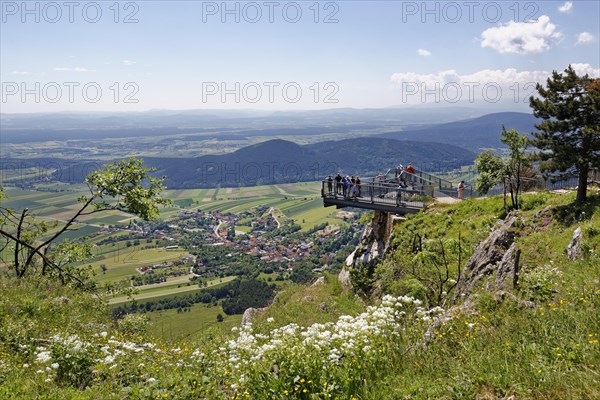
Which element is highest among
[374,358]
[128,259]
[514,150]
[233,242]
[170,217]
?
[514,150]

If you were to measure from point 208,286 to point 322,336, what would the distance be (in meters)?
72.5

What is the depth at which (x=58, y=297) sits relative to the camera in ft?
35.5

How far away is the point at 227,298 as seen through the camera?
64312 millimetres

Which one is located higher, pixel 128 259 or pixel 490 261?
pixel 490 261

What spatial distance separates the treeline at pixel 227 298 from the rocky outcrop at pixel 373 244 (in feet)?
114

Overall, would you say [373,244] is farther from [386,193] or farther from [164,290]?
[164,290]

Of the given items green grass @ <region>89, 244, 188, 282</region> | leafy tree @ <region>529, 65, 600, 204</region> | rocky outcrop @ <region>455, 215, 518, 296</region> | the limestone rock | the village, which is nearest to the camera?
rocky outcrop @ <region>455, 215, 518, 296</region>

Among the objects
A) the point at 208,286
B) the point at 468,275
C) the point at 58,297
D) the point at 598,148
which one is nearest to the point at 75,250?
the point at 58,297

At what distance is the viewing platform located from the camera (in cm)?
2170

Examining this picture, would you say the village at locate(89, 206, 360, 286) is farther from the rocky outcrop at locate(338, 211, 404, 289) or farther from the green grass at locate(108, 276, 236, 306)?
the rocky outcrop at locate(338, 211, 404, 289)

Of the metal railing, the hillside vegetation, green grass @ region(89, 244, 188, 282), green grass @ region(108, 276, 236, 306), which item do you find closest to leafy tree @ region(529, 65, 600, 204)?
the hillside vegetation

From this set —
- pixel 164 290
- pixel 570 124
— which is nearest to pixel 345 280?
pixel 570 124

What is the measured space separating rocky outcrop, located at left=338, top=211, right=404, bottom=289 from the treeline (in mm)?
34889

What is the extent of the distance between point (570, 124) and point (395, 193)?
9731 mm
